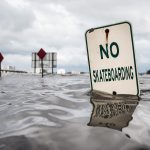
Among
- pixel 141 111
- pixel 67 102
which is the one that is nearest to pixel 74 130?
pixel 141 111

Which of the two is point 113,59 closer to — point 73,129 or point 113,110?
point 113,110

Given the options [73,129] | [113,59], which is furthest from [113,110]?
[113,59]

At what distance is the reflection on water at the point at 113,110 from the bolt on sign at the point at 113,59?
0.16 meters

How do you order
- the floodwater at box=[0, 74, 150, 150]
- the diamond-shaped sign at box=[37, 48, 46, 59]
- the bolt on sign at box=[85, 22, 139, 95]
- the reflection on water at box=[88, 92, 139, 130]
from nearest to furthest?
the floodwater at box=[0, 74, 150, 150], the reflection on water at box=[88, 92, 139, 130], the bolt on sign at box=[85, 22, 139, 95], the diamond-shaped sign at box=[37, 48, 46, 59]

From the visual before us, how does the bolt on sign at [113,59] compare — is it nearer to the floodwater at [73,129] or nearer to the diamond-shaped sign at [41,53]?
the floodwater at [73,129]

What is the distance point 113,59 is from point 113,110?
1.54 meters

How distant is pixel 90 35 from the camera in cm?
594

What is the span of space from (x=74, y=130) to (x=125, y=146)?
2.34 feet

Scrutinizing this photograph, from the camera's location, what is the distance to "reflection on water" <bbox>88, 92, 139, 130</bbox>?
3.47m

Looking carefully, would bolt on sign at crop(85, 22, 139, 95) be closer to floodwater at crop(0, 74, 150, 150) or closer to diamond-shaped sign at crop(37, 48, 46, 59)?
floodwater at crop(0, 74, 150, 150)

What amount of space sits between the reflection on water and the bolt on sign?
0.16m

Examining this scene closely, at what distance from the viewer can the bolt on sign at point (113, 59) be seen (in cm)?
566

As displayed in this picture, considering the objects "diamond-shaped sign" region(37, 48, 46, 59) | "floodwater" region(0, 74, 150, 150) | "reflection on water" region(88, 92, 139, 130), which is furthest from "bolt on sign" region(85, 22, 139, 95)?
"diamond-shaped sign" region(37, 48, 46, 59)

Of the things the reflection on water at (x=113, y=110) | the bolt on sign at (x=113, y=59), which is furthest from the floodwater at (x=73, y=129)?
the bolt on sign at (x=113, y=59)
